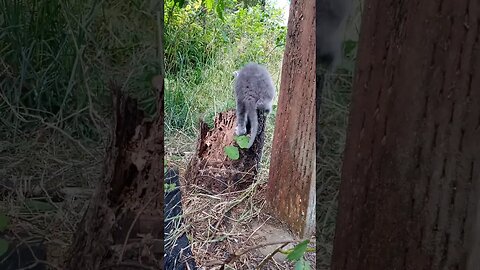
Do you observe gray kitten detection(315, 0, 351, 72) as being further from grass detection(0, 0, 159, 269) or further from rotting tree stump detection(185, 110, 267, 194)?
rotting tree stump detection(185, 110, 267, 194)

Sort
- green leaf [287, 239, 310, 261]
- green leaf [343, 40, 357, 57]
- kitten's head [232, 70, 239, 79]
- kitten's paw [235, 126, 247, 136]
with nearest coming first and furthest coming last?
green leaf [343, 40, 357, 57]
green leaf [287, 239, 310, 261]
kitten's head [232, 70, 239, 79]
kitten's paw [235, 126, 247, 136]

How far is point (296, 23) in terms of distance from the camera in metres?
0.72

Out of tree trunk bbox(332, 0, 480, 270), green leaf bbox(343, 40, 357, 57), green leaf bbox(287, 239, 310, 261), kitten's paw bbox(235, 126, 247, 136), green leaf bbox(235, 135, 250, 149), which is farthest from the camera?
kitten's paw bbox(235, 126, 247, 136)

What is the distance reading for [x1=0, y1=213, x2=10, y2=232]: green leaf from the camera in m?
0.63

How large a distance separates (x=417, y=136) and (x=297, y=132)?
0.32 metres

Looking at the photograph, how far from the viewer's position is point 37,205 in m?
0.64

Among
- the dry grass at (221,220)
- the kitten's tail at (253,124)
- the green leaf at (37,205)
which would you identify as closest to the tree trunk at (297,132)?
the dry grass at (221,220)

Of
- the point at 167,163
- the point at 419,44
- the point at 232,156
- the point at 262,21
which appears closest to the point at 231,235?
the point at 167,163

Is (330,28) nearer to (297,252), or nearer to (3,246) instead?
(297,252)

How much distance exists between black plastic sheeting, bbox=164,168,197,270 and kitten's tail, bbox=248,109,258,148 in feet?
0.74

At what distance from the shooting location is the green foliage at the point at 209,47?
29.6 inches

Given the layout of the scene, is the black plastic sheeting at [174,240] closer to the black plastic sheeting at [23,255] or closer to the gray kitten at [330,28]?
the black plastic sheeting at [23,255]

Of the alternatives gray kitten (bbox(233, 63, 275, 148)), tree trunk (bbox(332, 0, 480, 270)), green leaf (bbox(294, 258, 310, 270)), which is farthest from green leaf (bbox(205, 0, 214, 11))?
green leaf (bbox(294, 258, 310, 270))

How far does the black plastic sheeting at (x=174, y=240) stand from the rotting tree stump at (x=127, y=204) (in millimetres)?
112
